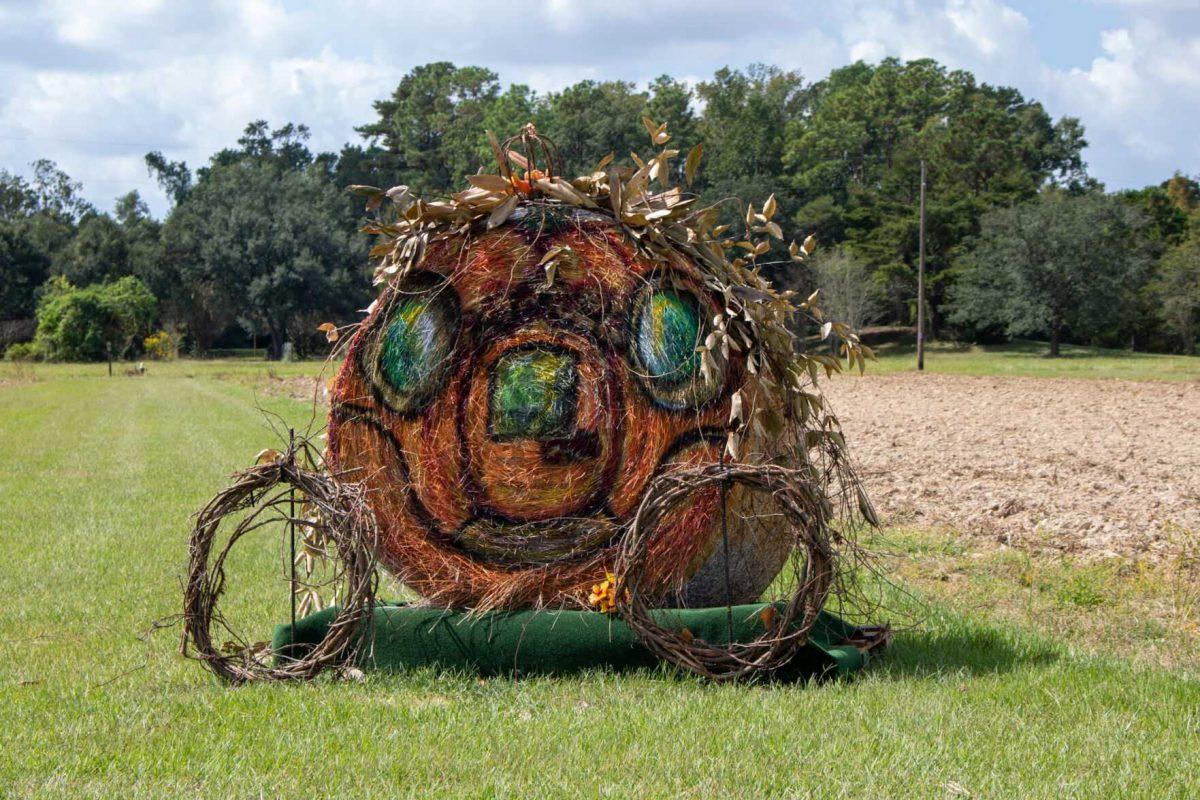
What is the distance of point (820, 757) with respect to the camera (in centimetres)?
390

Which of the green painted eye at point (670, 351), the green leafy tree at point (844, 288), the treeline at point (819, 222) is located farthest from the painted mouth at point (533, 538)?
the green leafy tree at point (844, 288)

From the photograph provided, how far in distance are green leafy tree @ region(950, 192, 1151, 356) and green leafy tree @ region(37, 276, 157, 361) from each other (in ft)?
126

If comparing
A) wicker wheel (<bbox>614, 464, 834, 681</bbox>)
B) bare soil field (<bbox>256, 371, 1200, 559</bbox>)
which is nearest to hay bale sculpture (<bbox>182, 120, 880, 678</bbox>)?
wicker wheel (<bbox>614, 464, 834, 681</bbox>)

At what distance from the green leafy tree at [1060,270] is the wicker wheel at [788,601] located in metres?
51.4

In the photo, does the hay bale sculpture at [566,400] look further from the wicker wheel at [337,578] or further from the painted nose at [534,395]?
the wicker wheel at [337,578]

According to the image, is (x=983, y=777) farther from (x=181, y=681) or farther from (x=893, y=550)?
(x=893, y=550)

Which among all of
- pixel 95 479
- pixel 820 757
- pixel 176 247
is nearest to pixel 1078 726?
pixel 820 757

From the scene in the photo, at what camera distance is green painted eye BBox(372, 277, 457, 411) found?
5.21m

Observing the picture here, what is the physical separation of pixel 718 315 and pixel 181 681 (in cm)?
268

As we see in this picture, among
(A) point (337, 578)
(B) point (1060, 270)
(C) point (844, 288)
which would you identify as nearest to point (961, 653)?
(A) point (337, 578)

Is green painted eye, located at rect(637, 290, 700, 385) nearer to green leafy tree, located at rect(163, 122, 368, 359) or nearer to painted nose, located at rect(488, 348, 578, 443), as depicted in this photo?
painted nose, located at rect(488, 348, 578, 443)

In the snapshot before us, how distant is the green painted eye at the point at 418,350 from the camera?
205 inches

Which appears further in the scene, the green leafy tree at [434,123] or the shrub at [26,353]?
the green leafy tree at [434,123]

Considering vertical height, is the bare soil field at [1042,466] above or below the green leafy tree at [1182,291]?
below
